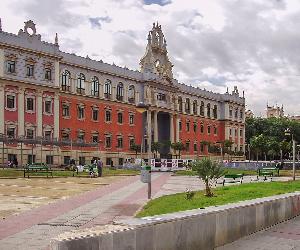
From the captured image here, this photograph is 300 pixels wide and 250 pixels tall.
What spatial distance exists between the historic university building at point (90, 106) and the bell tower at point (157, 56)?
A: 151 mm

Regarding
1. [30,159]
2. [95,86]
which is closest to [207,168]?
[30,159]

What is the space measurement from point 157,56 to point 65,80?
1938 centimetres

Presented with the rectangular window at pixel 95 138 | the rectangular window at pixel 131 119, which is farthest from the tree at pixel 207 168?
the rectangular window at pixel 131 119

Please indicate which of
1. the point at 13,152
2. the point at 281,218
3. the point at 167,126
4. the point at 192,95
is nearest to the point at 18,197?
the point at 281,218

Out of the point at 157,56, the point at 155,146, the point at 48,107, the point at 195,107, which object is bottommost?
the point at 155,146

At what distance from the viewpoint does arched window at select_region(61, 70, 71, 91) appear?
178 ft

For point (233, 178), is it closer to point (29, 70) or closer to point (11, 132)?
point (11, 132)

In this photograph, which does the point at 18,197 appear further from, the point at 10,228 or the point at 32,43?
the point at 32,43

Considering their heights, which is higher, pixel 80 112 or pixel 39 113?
pixel 80 112

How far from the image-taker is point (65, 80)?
54594 millimetres

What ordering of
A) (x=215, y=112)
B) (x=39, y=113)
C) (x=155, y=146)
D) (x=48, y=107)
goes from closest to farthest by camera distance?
1. (x=39, y=113)
2. (x=48, y=107)
3. (x=155, y=146)
4. (x=215, y=112)

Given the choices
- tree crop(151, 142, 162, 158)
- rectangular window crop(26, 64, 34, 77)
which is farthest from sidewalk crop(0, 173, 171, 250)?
tree crop(151, 142, 162, 158)

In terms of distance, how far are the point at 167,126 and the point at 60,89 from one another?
2305 cm

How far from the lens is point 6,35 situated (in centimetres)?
4694
